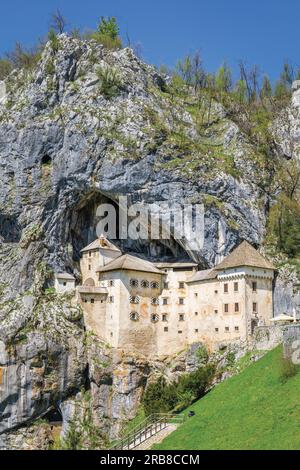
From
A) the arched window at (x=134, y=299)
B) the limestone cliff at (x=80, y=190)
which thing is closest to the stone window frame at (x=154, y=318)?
the arched window at (x=134, y=299)

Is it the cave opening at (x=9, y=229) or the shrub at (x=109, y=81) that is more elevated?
the shrub at (x=109, y=81)

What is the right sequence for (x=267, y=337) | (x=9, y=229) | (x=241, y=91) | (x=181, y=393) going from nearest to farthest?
(x=181, y=393) < (x=267, y=337) < (x=9, y=229) < (x=241, y=91)

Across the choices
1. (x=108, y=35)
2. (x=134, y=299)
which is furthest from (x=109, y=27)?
(x=134, y=299)

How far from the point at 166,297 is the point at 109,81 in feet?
96.2

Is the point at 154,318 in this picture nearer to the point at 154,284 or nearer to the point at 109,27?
the point at 154,284

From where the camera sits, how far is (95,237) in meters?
88.0

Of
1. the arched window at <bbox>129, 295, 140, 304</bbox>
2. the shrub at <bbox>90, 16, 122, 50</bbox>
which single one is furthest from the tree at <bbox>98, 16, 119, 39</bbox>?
the arched window at <bbox>129, 295, 140, 304</bbox>

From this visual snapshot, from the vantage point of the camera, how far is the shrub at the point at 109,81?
88.2 m

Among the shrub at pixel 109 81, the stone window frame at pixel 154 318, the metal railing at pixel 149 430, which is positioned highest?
the shrub at pixel 109 81

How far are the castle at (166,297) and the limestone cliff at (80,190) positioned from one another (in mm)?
2262

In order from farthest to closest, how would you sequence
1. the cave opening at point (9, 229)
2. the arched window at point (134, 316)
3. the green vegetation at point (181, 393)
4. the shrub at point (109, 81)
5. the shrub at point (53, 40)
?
the shrub at point (53, 40)
the shrub at point (109, 81)
the cave opening at point (9, 229)
the arched window at point (134, 316)
the green vegetation at point (181, 393)

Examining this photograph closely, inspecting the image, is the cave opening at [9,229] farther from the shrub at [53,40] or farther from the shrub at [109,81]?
the shrub at [53,40]

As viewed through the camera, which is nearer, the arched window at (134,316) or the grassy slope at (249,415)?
the grassy slope at (249,415)
